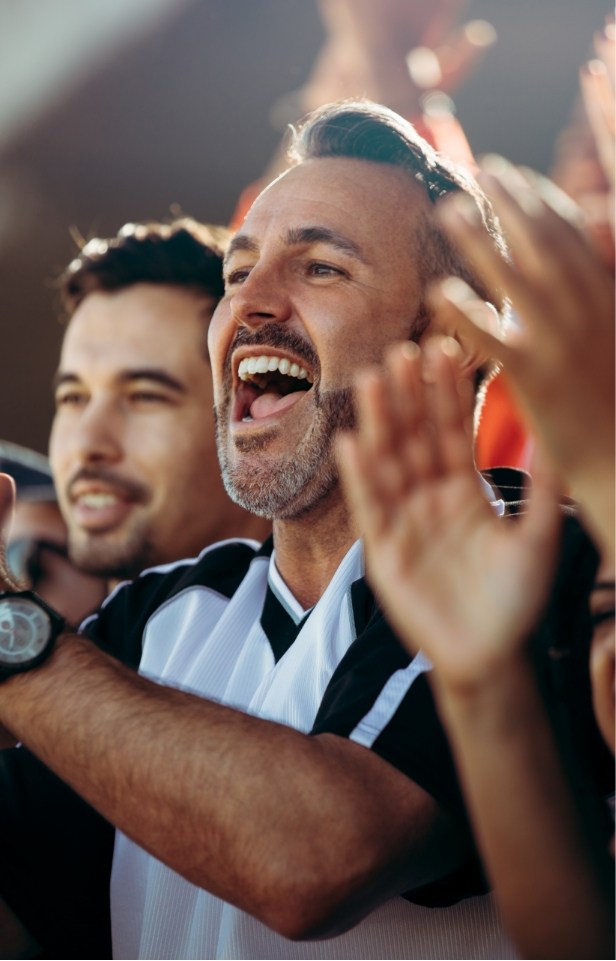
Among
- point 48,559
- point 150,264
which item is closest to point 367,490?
point 150,264

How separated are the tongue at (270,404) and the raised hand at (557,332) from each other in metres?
0.63

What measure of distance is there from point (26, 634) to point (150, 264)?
1.23 metres

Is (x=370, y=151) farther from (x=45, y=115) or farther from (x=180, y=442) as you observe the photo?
(x=45, y=115)

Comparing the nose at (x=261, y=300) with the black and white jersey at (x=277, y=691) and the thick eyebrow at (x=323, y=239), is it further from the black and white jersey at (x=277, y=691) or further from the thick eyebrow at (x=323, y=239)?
the black and white jersey at (x=277, y=691)

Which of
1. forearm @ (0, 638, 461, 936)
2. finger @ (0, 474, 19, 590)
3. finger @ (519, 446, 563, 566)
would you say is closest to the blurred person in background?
finger @ (0, 474, 19, 590)

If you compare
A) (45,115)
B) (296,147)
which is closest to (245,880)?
(296,147)

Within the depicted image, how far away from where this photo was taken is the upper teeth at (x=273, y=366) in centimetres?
138

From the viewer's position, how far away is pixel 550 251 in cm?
73

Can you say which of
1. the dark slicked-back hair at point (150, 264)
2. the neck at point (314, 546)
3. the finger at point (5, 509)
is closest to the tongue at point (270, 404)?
the neck at point (314, 546)

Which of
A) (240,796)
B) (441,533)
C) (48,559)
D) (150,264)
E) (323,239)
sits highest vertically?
(150,264)

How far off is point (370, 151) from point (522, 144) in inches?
66.8

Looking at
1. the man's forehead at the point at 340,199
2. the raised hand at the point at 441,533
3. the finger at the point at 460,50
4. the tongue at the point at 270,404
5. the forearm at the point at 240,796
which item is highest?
the finger at the point at 460,50

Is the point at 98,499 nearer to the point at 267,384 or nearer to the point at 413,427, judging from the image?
the point at 267,384

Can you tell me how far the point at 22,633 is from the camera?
1.03 m
